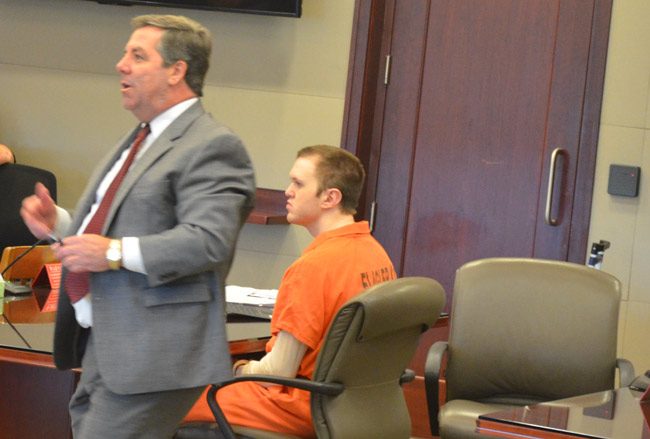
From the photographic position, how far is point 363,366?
304 cm

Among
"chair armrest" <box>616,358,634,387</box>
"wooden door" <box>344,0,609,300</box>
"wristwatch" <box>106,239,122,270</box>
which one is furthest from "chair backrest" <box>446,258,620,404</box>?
"wristwatch" <box>106,239,122,270</box>

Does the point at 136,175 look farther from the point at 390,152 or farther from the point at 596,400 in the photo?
the point at 390,152

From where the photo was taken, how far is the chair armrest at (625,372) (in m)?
3.61

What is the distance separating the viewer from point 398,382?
3.28m

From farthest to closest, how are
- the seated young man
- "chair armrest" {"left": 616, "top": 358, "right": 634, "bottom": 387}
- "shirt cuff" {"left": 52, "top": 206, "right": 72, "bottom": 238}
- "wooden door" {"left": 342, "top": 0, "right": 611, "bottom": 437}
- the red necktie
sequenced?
"wooden door" {"left": 342, "top": 0, "right": 611, "bottom": 437}, "chair armrest" {"left": 616, "top": 358, "right": 634, "bottom": 387}, the seated young man, "shirt cuff" {"left": 52, "top": 206, "right": 72, "bottom": 238}, the red necktie

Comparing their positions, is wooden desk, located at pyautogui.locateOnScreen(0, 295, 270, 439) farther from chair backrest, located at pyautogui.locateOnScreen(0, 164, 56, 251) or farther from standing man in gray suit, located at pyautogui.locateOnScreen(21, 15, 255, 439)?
chair backrest, located at pyautogui.locateOnScreen(0, 164, 56, 251)

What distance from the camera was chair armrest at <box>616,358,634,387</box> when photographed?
11.8 feet

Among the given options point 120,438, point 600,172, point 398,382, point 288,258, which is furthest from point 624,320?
point 120,438

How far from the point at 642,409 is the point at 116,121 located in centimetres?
372

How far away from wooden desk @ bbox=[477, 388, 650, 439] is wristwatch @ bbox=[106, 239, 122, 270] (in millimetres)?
840

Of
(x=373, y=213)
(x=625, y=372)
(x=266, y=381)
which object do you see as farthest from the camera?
(x=373, y=213)

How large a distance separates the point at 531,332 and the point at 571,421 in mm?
1314

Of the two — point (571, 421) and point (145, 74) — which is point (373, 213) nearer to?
point (571, 421)

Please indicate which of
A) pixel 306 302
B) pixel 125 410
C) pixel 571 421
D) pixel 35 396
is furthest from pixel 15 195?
pixel 571 421
